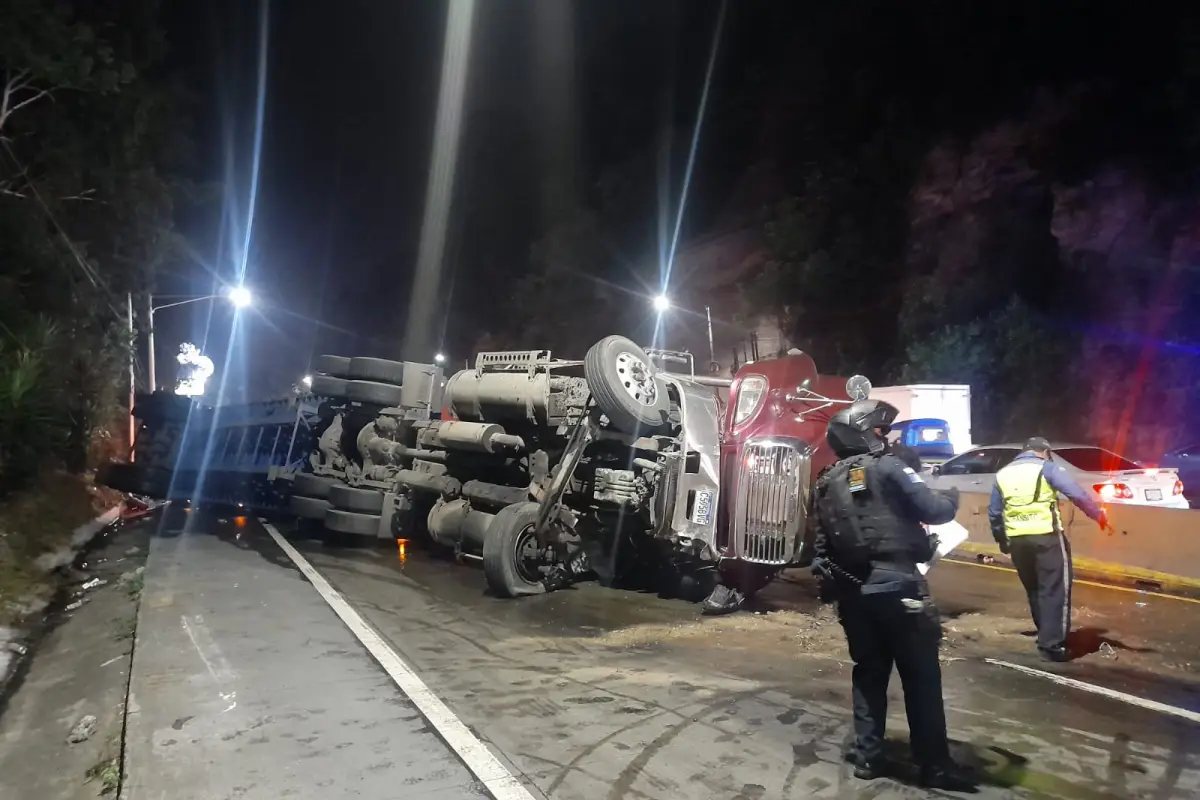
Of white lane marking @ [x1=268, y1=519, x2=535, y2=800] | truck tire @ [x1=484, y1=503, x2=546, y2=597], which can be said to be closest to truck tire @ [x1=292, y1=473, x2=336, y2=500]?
white lane marking @ [x1=268, y1=519, x2=535, y2=800]

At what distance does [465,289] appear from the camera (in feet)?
155

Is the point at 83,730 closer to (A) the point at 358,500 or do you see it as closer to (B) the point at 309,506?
(A) the point at 358,500

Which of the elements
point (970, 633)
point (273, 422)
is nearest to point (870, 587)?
point (970, 633)

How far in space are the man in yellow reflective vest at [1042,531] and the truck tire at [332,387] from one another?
8276 mm

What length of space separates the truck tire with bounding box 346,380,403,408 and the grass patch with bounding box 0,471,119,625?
4023mm

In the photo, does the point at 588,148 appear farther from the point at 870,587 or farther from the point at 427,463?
the point at 870,587

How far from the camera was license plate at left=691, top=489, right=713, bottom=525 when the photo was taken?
7.44m

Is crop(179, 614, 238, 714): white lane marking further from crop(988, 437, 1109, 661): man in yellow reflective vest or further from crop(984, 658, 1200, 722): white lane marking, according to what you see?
crop(988, 437, 1109, 661): man in yellow reflective vest

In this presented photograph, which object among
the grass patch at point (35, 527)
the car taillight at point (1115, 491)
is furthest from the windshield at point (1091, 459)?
the grass patch at point (35, 527)

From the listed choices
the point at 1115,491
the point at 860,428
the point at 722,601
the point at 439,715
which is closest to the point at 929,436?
the point at 1115,491

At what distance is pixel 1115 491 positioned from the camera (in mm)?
10789

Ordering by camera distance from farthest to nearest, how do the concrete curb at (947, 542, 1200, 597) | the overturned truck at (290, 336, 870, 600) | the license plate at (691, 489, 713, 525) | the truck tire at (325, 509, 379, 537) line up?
the truck tire at (325, 509, 379, 537)
the concrete curb at (947, 542, 1200, 597)
the license plate at (691, 489, 713, 525)
the overturned truck at (290, 336, 870, 600)

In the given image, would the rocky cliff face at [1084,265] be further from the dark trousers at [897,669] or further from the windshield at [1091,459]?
the dark trousers at [897,669]

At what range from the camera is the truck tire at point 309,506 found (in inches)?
455
